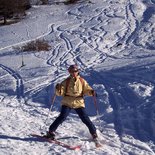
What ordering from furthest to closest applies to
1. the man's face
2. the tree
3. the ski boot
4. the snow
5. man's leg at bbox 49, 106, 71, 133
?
the tree, the snow, the ski boot, man's leg at bbox 49, 106, 71, 133, the man's face

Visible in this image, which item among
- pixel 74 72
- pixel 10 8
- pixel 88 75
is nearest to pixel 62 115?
pixel 74 72

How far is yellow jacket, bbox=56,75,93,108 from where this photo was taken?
31.7ft

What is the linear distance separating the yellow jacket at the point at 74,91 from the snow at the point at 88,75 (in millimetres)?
864

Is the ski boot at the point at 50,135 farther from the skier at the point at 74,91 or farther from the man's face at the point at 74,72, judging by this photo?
the man's face at the point at 74,72

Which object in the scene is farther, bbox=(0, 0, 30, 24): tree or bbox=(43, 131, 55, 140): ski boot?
bbox=(0, 0, 30, 24): tree

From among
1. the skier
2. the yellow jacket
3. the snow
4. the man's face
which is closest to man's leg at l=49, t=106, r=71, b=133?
the skier

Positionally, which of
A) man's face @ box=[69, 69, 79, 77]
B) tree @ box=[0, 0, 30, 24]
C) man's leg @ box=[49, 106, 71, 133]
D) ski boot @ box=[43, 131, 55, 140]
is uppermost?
man's face @ box=[69, 69, 79, 77]

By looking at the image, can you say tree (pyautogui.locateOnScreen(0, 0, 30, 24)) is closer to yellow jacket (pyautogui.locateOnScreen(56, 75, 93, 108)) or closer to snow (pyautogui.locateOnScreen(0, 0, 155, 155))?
snow (pyautogui.locateOnScreen(0, 0, 155, 155))

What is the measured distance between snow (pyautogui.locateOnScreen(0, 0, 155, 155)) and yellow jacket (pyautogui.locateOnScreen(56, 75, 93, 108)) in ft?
2.83

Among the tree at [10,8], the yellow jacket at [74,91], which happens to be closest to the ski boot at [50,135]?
the yellow jacket at [74,91]

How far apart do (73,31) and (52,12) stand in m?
7.64

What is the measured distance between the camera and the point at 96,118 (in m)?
12.0

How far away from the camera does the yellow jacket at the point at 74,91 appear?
381 inches

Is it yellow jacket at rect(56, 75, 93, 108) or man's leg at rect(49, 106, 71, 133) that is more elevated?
yellow jacket at rect(56, 75, 93, 108)
